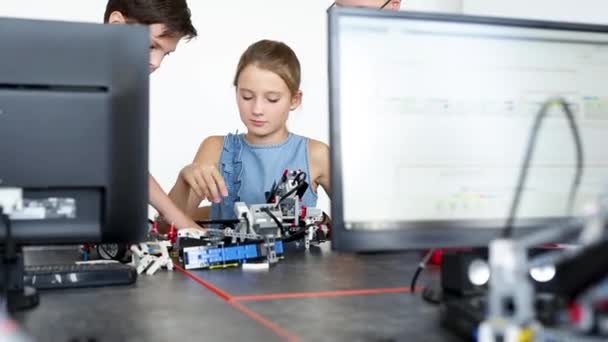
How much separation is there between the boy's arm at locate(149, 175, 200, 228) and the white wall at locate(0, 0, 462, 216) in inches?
52.4

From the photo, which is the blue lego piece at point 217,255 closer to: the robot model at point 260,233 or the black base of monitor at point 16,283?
the robot model at point 260,233

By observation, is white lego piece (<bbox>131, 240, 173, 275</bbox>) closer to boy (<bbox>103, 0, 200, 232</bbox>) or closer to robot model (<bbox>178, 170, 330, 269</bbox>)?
robot model (<bbox>178, 170, 330, 269</bbox>)

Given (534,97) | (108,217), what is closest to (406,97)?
(534,97)

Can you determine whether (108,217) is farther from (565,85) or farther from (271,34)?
(271,34)

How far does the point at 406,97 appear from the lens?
0.86 metres

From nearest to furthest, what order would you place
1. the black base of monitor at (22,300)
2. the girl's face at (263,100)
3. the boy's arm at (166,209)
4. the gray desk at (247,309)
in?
the gray desk at (247,309) < the black base of monitor at (22,300) < the boy's arm at (166,209) < the girl's face at (263,100)

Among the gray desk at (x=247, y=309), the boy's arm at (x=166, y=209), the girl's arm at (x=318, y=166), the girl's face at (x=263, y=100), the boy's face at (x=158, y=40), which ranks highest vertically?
the boy's face at (x=158, y=40)

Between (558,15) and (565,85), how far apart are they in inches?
80.0

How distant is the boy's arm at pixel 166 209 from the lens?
1.67m

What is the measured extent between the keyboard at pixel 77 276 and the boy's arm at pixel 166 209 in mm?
528

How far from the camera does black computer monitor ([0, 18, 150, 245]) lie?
94cm

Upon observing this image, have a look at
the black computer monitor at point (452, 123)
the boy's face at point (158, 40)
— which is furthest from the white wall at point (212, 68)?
the black computer monitor at point (452, 123)

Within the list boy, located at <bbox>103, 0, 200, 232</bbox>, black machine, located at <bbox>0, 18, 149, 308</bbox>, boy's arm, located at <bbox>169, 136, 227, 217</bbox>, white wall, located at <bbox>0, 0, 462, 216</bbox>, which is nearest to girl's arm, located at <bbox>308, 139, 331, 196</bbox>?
boy's arm, located at <bbox>169, 136, 227, 217</bbox>

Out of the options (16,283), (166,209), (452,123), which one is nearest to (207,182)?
(166,209)
